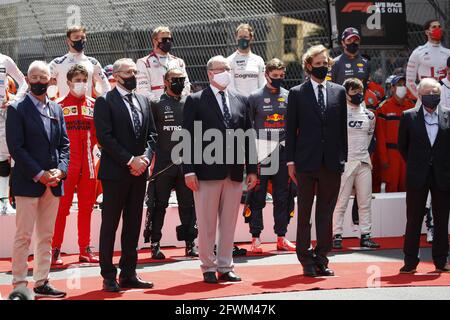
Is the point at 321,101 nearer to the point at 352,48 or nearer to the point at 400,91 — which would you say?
the point at 352,48

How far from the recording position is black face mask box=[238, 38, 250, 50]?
1215cm

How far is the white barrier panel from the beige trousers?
2719 millimetres

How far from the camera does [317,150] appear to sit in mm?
9258

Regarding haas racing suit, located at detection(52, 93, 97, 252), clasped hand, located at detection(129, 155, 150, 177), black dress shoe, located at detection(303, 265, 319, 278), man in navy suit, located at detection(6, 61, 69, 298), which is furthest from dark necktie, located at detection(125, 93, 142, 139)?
black dress shoe, located at detection(303, 265, 319, 278)

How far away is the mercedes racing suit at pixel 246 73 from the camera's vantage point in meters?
12.1

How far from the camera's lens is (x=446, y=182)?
9484 millimetres

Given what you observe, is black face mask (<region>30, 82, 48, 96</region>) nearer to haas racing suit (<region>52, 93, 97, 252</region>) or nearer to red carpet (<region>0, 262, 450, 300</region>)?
red carpet (<region>0, 262, 450, 300</region>)

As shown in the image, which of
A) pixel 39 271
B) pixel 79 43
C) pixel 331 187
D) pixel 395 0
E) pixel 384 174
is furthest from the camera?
pixel 395 0

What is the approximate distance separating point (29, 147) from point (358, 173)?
15.6 feet

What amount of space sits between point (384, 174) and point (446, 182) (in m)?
3.88

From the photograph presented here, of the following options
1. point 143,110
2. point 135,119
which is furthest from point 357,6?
point 135,119

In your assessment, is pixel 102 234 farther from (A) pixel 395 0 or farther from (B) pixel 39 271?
(A) pixel 395 0

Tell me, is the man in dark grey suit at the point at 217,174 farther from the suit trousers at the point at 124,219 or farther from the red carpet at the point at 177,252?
the red carpet at the point at 177,252

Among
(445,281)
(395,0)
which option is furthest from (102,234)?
(395,0)
